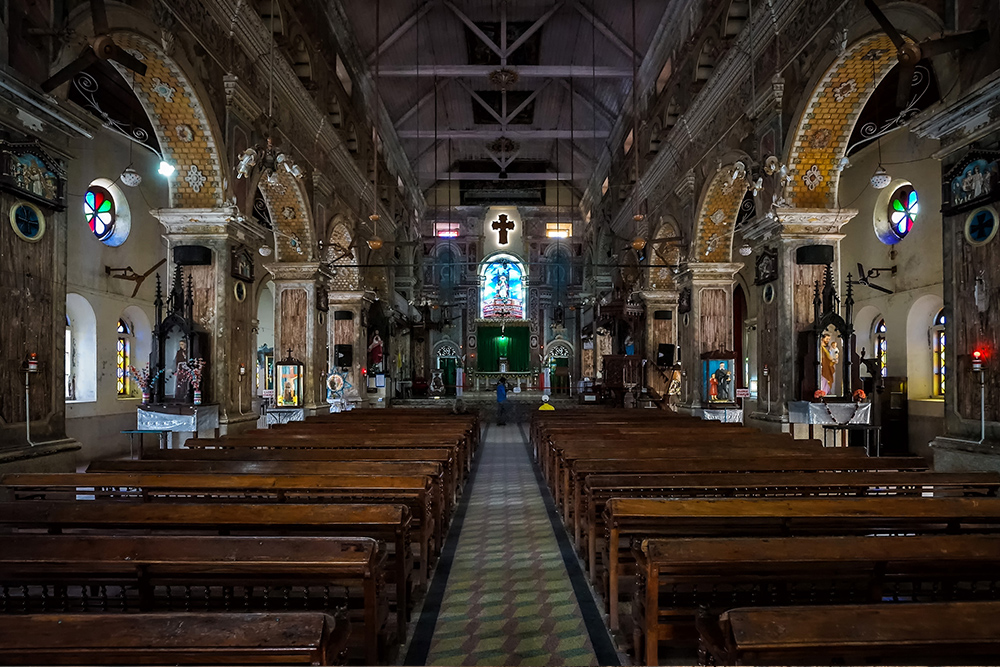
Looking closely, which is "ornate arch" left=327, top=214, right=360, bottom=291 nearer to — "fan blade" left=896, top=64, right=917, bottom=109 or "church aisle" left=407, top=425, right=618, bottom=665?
"church aisle" left=407, top=425, right=618, bottom=665

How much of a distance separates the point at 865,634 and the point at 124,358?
15.1 m

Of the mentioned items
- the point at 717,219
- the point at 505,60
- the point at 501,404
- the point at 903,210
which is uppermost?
the point at 505,60

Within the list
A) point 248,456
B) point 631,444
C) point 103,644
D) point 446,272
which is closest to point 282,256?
point 248,456

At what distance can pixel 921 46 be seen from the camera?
519 cm

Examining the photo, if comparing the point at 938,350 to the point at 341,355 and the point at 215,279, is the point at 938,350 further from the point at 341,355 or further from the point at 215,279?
the point at 341,355

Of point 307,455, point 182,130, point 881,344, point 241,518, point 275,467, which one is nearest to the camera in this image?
point 241,518

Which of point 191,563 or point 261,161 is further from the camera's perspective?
point 261,161

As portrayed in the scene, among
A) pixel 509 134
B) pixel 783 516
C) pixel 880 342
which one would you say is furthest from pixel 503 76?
pixel 783 516

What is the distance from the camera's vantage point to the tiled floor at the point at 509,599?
11.4 ft

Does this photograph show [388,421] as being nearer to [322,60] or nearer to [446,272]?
[322,60]

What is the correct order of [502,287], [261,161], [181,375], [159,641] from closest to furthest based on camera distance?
1. [159,641]
2. [181,375]
3. [261,161]
4. [502,287]

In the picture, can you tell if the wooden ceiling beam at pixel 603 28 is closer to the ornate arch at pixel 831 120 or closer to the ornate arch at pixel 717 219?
the ornate arch at pixel 717 219

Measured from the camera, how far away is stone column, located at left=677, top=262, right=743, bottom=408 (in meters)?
13.1

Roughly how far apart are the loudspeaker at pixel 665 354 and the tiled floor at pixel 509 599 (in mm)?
9483
